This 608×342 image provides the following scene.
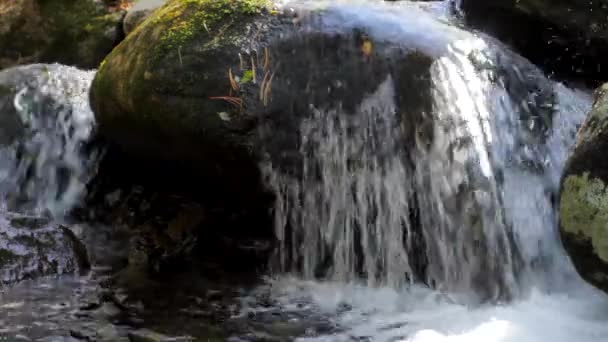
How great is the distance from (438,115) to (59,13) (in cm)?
748

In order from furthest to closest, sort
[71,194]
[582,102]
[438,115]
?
[71,194]
[582,102]
[438,115]

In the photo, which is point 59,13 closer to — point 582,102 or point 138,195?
point 138,195

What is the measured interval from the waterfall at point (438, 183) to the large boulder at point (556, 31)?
116 cm

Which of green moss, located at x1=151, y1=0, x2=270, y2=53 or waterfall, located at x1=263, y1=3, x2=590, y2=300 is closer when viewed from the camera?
waterfall, located at x1=263, y1=3, x2=590, y2=300

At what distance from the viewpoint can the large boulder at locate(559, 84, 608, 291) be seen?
3109 millimetres

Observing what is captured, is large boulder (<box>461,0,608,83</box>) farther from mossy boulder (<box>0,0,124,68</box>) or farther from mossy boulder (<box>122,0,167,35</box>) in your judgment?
mossy boulder (<box>0,0,124,68</box>)

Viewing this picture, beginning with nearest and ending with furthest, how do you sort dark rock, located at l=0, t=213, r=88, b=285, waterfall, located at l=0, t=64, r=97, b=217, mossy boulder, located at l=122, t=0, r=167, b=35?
dark rock, located at l=0, t=213, r=88, b=285 < waterfall, located at l=0, t=64, r=97, b=217 < mossy boulder, located at l=122, t=0, r=167, b=35

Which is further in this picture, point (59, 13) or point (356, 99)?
point (59, 13)

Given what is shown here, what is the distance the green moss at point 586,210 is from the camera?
3098 mm

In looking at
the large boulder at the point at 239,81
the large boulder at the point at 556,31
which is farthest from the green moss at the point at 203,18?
the large boulder at the point at 556,31

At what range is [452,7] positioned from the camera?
650 cm

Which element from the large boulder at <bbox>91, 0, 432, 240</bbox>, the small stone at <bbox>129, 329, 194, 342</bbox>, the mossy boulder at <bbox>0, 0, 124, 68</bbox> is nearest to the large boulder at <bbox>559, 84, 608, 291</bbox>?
the large boulder at <bbox>91, 0, 432, 240</bbox>

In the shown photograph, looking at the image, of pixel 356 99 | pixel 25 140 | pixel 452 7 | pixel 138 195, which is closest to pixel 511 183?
pixel 356 99

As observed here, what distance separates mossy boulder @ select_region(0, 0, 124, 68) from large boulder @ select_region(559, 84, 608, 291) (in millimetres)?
7598
